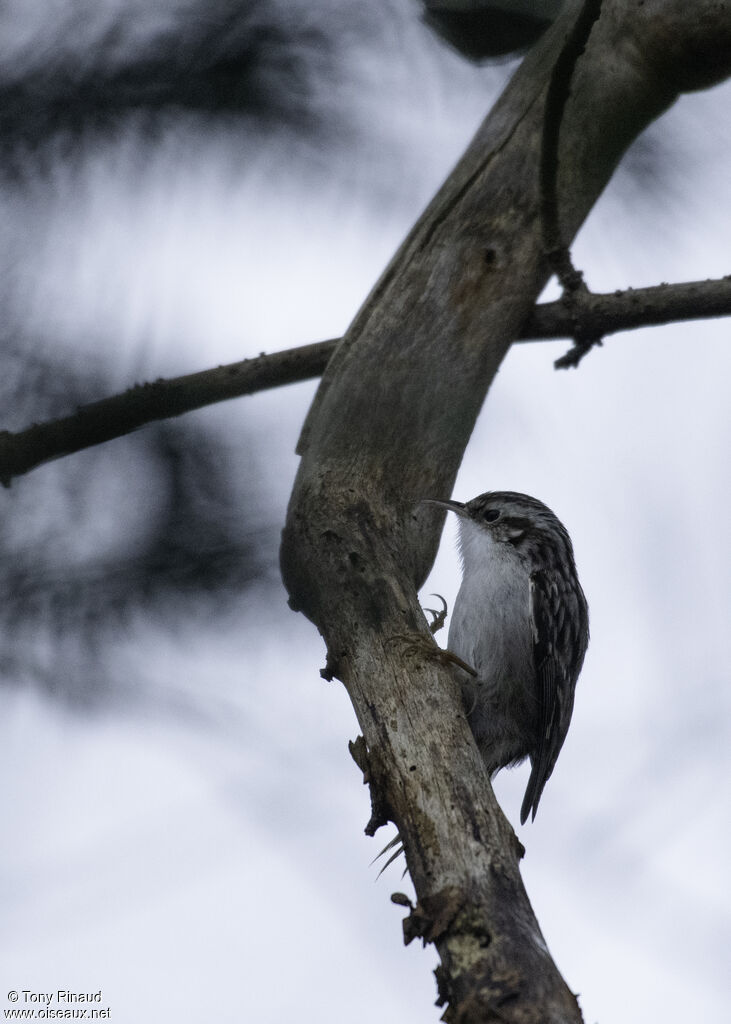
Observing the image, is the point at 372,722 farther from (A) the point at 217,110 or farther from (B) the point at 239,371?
(A) the point at 217,110

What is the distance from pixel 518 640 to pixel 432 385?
1.11 meters

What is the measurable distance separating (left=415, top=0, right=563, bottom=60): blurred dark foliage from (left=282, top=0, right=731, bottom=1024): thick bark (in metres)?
0.35

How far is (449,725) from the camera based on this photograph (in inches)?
91.8

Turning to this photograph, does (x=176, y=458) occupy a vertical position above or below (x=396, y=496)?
below

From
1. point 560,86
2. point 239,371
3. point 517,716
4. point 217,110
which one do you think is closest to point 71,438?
point 217,110

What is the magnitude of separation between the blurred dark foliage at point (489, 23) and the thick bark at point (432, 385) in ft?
1.16

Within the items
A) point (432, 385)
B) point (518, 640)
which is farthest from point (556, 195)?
point (518, 640)

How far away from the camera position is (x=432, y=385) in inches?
111

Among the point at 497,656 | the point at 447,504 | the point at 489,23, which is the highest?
the point at 489,23

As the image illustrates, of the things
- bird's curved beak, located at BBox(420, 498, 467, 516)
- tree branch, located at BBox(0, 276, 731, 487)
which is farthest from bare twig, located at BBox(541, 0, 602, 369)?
bird's curved beak, located at BBox(420, 498, 467, 516)

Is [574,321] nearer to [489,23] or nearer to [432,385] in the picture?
[432,385]

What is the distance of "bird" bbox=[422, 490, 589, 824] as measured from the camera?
3498 mm

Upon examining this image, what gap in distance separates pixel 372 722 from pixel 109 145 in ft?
5.04

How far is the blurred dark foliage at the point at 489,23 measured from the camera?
5.48 feet
